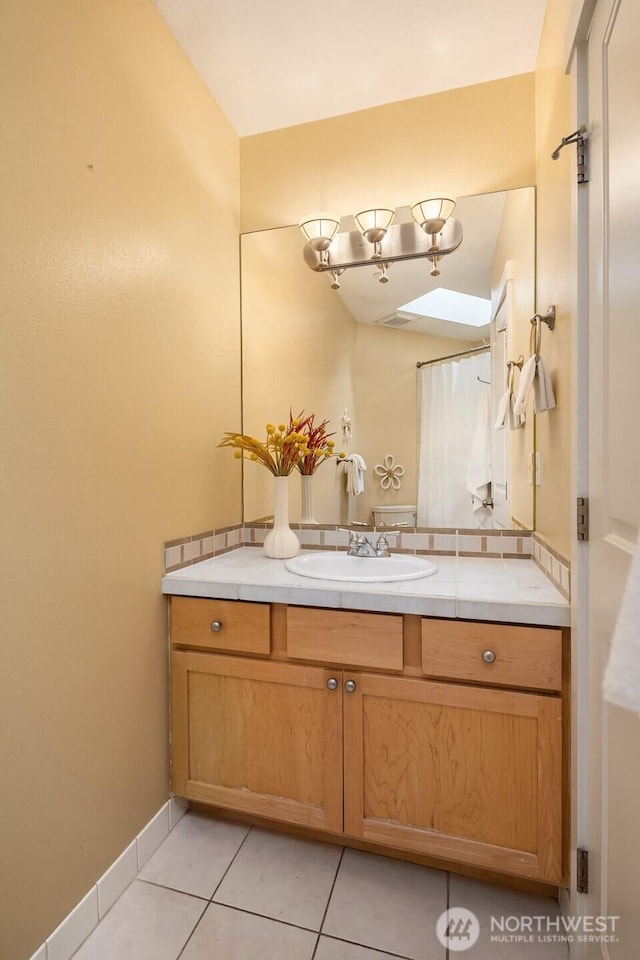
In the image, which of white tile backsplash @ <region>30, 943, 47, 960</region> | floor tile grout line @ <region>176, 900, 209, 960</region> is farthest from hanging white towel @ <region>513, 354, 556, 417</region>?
white tile backsplash @ <region>30, 943, 47, 960</region>

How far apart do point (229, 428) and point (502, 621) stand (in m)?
1.32

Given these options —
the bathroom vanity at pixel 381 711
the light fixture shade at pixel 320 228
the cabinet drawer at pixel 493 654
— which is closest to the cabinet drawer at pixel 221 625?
the bathroom vanity at pixel 381 711

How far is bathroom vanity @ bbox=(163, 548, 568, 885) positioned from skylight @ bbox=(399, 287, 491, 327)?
3.15 feet

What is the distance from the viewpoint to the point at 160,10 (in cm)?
154

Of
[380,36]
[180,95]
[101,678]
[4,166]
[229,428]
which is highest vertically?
[380,36]

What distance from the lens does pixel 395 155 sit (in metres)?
1.91

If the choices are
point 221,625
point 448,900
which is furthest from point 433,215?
point 448,900

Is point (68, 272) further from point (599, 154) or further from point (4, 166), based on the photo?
point (599, 154)

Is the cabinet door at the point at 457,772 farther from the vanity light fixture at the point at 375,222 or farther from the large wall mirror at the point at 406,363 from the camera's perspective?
the vanity light fixture at the point at 375,222

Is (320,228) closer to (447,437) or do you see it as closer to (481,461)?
(447,437)

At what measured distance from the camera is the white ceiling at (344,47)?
1540 millimetres

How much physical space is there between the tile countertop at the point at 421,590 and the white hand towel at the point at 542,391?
529 mm

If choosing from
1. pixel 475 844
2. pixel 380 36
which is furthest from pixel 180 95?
pixel 475 844

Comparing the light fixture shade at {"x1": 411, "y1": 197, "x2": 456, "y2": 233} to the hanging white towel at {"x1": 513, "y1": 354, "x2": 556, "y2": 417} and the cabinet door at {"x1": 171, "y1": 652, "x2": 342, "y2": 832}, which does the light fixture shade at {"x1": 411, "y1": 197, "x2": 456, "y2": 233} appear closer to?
the hanging white towel at {"x1": 513, "y1": 354, "x2": 556, "y2": 417}
